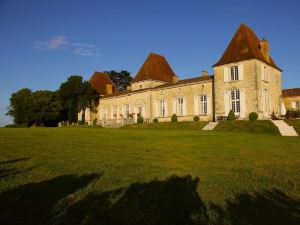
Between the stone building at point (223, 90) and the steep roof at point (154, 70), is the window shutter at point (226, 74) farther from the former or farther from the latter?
the steep roof at point (154, 70)

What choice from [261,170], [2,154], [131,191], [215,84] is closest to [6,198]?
[131,191]

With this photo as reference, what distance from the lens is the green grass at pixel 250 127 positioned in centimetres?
2348

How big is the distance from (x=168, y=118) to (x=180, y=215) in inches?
1386

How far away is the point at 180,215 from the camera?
4.39 meters

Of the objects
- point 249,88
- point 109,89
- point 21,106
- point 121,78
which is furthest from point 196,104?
point 121,78

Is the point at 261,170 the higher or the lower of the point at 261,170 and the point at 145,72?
the lower

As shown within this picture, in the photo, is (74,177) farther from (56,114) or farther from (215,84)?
(56,114)

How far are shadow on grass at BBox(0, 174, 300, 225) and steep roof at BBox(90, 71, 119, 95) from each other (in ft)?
157

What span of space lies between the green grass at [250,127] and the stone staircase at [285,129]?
344 mm

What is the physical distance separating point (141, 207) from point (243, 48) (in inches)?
1212

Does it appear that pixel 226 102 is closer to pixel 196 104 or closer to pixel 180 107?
pixel 196 104

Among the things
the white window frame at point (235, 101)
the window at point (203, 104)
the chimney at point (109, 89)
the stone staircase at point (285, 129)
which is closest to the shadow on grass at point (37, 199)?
the stone staircase at point (285, 129)

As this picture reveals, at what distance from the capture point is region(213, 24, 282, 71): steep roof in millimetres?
32156

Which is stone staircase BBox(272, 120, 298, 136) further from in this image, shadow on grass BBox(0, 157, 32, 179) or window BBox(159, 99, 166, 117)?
shadow on grass BBox(0, 157, 32, 179)
